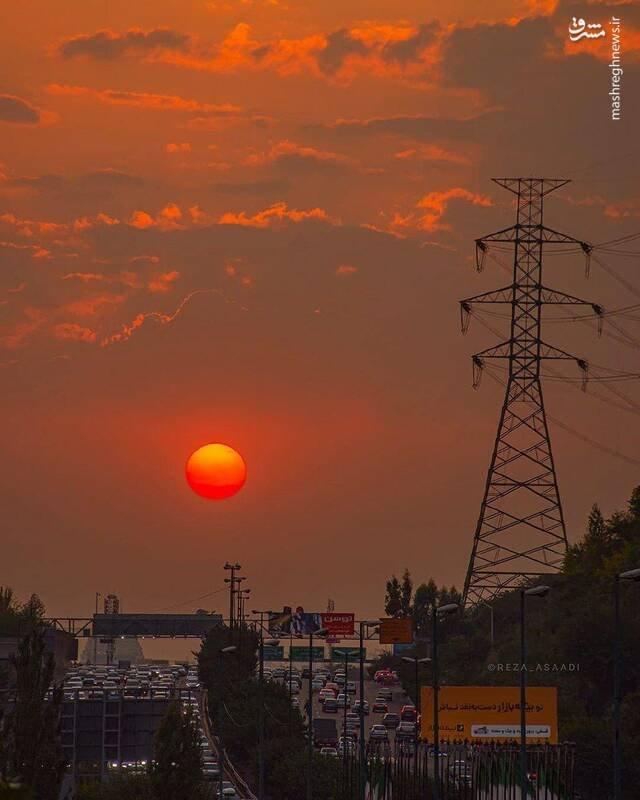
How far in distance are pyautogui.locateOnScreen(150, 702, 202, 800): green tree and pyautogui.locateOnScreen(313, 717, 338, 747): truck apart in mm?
44775

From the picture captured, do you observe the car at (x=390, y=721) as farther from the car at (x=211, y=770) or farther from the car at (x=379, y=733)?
the car at (x=211, y=770)

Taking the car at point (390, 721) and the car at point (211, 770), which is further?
the car at point (390, 721)

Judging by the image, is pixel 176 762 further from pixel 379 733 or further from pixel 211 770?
pixel 379 733

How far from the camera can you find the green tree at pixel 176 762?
90.0 metres

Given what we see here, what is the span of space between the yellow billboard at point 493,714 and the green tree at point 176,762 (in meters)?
18.7

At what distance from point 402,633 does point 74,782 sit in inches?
2849

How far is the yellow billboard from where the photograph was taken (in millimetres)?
102938

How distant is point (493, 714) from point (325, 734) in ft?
126

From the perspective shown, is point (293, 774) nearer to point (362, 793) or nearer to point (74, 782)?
point (74, 782)

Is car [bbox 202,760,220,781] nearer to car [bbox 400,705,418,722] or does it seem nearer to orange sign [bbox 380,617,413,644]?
car [bbox 400,705,418,722]

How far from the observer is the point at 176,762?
9069 cm

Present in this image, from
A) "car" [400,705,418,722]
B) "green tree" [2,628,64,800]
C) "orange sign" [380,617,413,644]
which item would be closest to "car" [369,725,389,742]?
"car" [400,705,418,722]

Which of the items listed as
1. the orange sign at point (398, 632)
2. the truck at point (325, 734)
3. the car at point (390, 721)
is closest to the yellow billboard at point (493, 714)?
the truck at point (325, 734)

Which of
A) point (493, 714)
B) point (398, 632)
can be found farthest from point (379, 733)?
point (398, 632)
